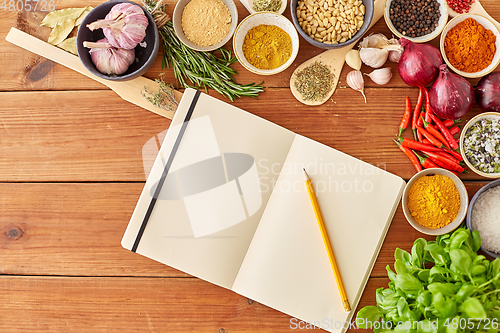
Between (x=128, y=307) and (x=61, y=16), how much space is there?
3.04ft

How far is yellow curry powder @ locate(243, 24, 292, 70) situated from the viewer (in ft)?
3.23

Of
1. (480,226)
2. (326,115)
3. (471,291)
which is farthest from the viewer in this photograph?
(326,115)

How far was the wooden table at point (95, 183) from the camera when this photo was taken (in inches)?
39.9

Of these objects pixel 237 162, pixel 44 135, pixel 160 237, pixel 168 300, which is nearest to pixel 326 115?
pixel 237 162

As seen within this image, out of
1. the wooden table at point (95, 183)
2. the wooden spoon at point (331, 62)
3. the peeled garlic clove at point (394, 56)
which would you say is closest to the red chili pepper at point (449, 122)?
the wooden table at point (95, 183)

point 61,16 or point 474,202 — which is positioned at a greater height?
point 61,16

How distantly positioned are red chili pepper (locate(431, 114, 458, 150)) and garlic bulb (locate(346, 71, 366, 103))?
223mm

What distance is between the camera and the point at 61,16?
1033 millimetres

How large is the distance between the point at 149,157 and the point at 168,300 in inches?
17.5

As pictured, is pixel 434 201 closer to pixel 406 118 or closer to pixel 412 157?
pixel 412 157

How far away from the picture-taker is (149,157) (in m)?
1.03

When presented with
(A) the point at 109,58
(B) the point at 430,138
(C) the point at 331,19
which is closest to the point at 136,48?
(A) the point at 109,58

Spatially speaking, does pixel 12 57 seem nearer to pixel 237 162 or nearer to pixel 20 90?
pixel 20 90

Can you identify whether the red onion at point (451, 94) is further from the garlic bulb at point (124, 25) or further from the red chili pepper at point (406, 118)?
the garlic bulb at point (124, 25)
